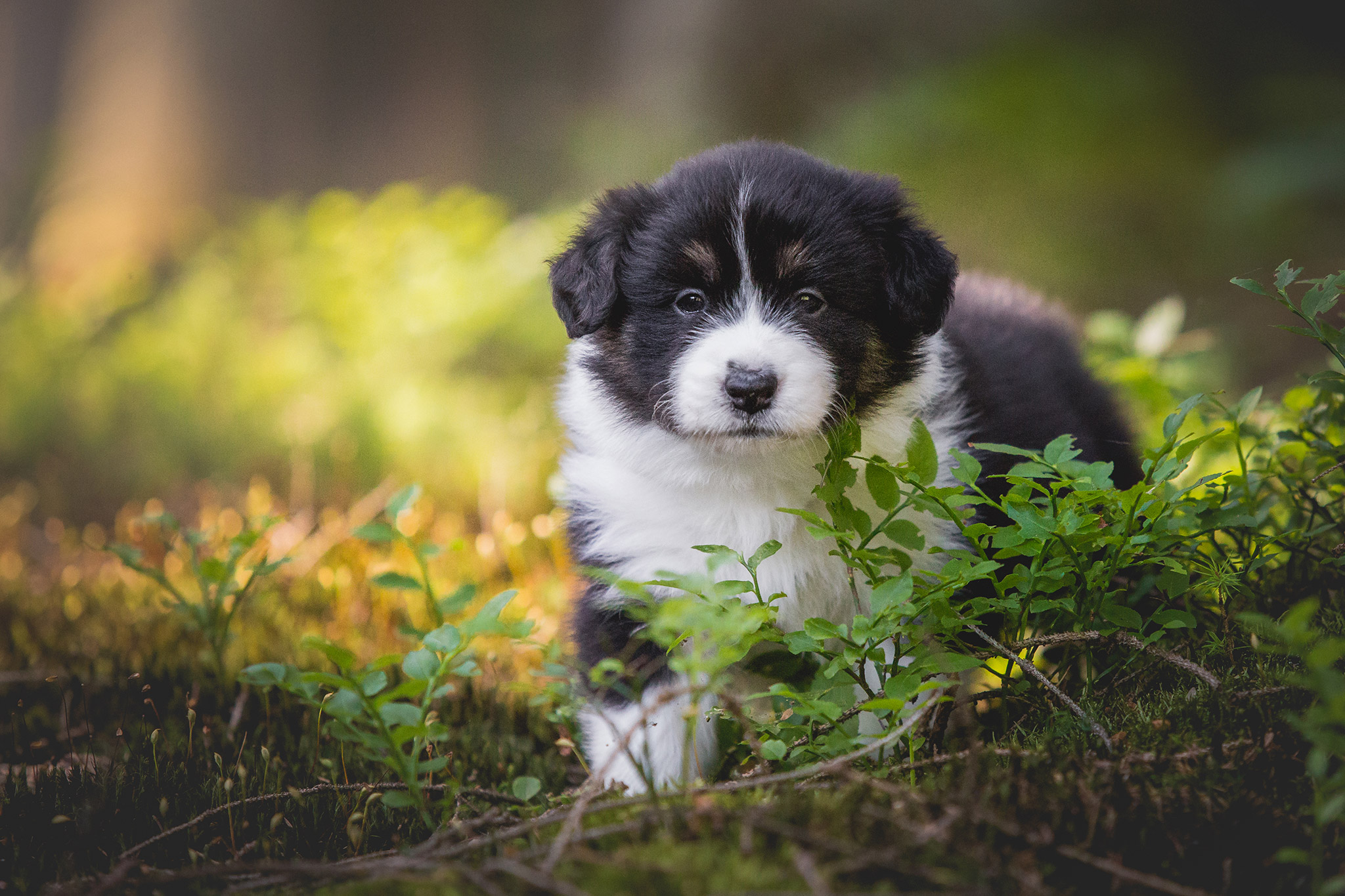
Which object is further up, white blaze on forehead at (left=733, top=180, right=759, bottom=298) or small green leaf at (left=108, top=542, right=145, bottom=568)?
white blaze on forehead at (left=733, top=180, right=759, bottom=298)

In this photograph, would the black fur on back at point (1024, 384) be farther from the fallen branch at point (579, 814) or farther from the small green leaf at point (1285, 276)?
the fallen branch at point (579, 814)

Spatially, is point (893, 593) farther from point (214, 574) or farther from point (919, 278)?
point (214, 574)

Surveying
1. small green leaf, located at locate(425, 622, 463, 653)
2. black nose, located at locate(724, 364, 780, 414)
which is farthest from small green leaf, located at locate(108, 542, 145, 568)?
black nose, located at locate(724, 364, 780, 414)

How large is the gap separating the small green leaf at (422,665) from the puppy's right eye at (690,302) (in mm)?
1035

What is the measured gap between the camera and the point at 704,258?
256cm

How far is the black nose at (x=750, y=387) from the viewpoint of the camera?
2.34 metres

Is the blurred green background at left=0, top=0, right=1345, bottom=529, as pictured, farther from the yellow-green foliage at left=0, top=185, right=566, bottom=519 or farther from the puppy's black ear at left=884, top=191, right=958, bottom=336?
the puppy's black ear at left=884, top=191, right=958, bottom=336

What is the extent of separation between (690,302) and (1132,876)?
154 centimetres

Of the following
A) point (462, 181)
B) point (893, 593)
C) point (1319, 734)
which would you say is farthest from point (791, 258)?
point (462, 181)

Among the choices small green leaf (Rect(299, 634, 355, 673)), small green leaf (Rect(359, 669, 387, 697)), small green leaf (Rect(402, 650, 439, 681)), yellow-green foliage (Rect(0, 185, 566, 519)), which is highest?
yellow-green foliage (Rect(0, 185, 566, 519))

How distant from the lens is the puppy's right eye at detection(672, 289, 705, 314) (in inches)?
102

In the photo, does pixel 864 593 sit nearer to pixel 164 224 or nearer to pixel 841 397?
pixel 841 397

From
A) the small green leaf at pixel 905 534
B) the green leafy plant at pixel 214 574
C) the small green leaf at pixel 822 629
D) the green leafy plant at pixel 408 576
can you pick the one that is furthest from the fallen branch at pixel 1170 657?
the green leafy plant at pixel 214 574

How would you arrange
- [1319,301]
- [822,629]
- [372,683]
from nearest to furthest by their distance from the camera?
[372,683]
[822,629]
[1319,301]
